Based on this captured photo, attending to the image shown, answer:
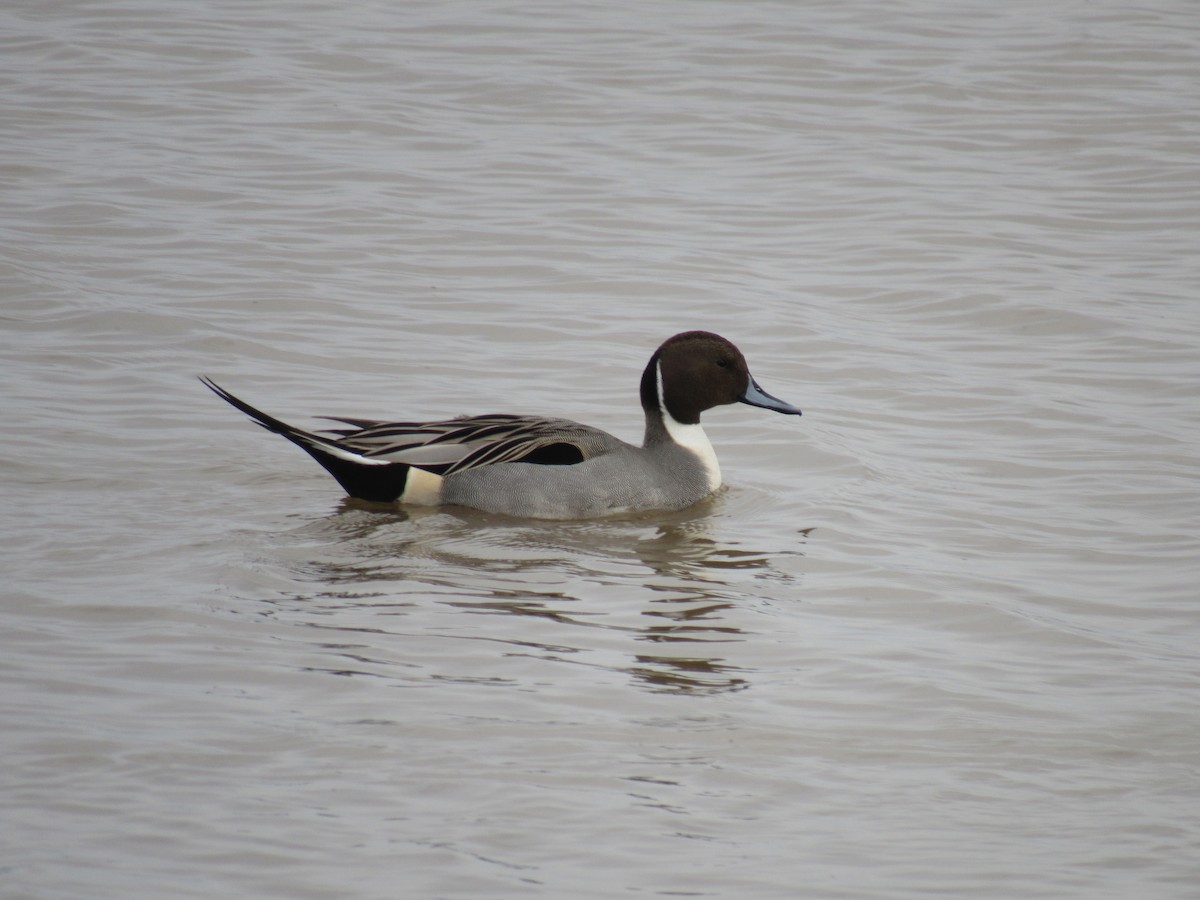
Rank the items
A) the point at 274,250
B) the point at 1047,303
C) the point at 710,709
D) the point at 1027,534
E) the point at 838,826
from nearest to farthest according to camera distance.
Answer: the point at 838,826 < the point at 710,709 < the point at 1027,534 < the point at 1047,303 < the point at 274,250

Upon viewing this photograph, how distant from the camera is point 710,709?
5285 millimetres

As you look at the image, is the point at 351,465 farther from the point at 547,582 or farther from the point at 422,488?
the point at 547,582

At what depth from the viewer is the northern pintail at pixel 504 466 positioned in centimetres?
760

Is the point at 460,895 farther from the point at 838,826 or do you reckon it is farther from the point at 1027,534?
A: the point at 1027,534

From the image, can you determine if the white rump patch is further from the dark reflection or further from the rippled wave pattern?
the rippled wave pattern

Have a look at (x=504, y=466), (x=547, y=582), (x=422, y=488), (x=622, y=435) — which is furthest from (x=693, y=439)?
(x=547, y=582)

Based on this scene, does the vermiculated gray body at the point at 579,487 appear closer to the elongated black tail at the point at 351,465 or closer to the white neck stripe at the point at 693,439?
the white neck stripe at the point at 693,439

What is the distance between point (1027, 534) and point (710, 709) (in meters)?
2.50

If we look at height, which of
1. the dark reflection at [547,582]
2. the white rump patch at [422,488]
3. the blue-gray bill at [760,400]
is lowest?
the dark reflection at [547,582]

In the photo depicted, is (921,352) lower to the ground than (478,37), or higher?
lower

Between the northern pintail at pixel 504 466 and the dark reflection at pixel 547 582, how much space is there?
9 cm

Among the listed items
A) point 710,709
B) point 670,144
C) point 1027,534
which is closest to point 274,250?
point 670,144

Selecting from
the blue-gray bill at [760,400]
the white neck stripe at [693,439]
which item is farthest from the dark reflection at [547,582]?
the blue-gray bill at [760,400]

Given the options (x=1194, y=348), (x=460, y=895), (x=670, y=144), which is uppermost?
(x=670, y=144)
